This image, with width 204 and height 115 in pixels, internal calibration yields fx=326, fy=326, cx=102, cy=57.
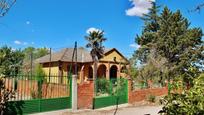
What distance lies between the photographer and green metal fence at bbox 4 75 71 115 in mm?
15711

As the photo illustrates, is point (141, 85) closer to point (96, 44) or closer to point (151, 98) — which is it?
point (151, 98)

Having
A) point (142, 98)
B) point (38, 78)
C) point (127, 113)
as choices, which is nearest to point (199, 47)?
point (142, 98)

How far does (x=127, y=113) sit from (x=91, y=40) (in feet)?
88.5

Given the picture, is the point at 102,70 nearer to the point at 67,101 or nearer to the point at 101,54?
the point at 101,54

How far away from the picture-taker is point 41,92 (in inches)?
697

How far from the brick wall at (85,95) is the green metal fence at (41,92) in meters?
0.65

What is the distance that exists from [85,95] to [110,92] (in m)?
2.53

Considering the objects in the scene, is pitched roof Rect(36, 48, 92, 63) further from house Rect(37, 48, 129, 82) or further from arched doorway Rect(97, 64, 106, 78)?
arched doorway Rect(97, 64, 106, 78)

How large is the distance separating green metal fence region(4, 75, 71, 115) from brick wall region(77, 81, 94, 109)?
0.65 m

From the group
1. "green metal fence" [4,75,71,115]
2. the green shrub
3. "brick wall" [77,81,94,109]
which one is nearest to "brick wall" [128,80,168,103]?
the green shrub

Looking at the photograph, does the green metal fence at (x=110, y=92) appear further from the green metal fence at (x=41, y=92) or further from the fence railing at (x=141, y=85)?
the green metal fence at (x=41, y=92)

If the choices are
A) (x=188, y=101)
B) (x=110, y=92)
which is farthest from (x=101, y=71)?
(x=188, y=101)

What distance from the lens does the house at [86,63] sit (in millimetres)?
41500

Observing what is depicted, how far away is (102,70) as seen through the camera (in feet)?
157
